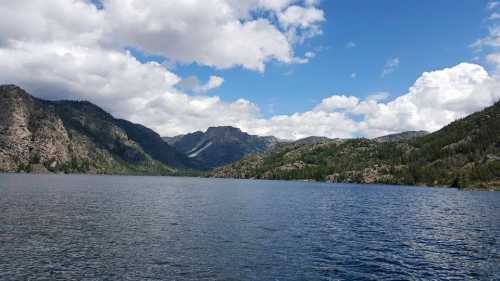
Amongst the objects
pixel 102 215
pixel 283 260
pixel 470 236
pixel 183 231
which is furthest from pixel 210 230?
pixel 470 236

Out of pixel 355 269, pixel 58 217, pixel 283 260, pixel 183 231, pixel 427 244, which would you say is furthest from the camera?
pixel 58 217

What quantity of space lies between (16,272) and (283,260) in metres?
32.9

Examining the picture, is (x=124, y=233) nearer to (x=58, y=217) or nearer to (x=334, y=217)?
(x=58, y=217)

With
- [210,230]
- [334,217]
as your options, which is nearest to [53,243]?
[210,230]

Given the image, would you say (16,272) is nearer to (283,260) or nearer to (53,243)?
(53,243)

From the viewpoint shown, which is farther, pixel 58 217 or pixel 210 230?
pixel 58 217

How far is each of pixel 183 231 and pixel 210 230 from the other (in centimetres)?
546

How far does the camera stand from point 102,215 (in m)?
93.4

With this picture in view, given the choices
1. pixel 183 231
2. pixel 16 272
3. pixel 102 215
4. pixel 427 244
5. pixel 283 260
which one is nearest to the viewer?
pixel 16 272

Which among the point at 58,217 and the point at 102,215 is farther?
the point at 102,215

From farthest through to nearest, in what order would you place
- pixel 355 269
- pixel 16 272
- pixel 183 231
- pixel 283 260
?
pixel 183 231 < pixel 283 260 < pixel 355 269 < pixel 16 272

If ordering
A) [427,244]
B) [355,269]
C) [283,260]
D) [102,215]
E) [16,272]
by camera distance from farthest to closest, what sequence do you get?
[102,215]
[427,244]
[283,260]
[355,269]
[16,272]

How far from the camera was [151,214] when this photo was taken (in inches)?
3895

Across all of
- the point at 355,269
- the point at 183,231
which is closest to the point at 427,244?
the point at 355,269
